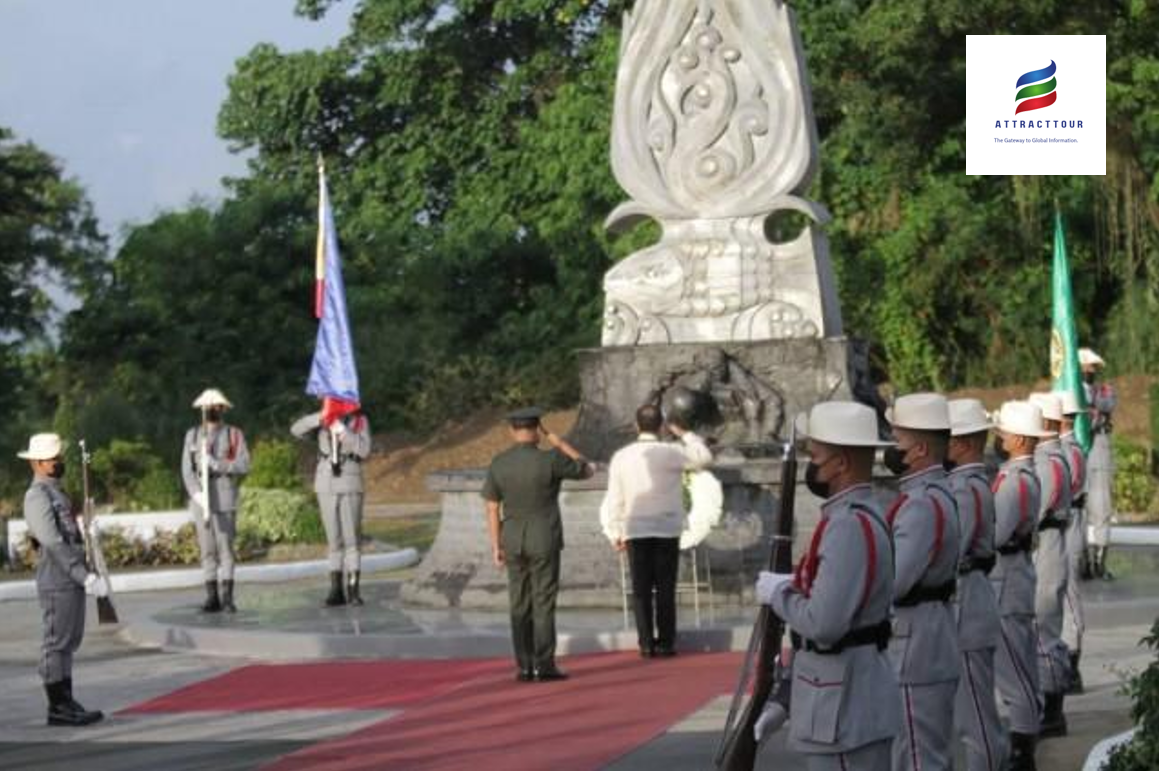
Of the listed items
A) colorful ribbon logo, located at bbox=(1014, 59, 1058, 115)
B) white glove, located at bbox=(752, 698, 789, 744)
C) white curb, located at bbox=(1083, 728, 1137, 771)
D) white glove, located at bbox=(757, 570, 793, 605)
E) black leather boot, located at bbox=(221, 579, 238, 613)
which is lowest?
white curb, located at bbox=(1083, 728, 1137, 771)

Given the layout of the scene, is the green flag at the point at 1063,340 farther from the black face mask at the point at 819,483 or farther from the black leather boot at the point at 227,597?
the black face mask at the point at 819,483

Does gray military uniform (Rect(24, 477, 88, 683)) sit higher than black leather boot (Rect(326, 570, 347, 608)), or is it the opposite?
gray military uniform (Rect(24, 477, 88, 683))

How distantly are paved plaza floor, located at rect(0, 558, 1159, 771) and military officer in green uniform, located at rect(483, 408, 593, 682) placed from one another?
0.93 ft

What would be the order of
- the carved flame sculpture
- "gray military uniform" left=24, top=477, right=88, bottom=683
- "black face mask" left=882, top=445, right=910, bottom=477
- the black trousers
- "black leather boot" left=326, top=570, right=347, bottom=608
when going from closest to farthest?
1. "black face mask" left=882, top=445, right=910, bottom=477
2. "gray military uniform" left=24, top=477, right=88, bottom=683
3. the black trousers
4. "black leather boot" left=326, top=570, right=347, bottom=608
5. the carved flame sculpture

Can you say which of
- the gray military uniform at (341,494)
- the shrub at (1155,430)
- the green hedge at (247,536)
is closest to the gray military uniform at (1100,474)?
the gray military uniform at (341,494)

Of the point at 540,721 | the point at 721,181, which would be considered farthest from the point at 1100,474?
the point at 540,721

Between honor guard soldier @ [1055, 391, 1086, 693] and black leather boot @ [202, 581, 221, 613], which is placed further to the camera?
black leather boot @ [202, 581, 221, 613]

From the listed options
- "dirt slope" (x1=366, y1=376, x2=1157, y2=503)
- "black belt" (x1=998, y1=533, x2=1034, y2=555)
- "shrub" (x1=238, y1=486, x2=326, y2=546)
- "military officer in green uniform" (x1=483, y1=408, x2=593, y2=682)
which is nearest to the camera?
"black belt" (x1=998, y1=533, x2=1034, y2=555)

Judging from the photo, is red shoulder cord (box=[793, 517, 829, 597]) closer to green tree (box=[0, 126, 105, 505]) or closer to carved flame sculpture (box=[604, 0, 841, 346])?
carved flame sculpture (box=[604, 0, 841, 346])

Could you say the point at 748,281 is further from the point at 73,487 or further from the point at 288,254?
the point at 288,254

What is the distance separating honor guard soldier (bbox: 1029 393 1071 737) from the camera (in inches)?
495

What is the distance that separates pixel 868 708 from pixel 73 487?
21.3 metres

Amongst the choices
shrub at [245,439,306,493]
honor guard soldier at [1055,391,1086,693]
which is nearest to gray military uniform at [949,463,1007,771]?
honor guard soldier at [1055,391,1086,693]

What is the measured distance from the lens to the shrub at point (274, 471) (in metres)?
30.6
